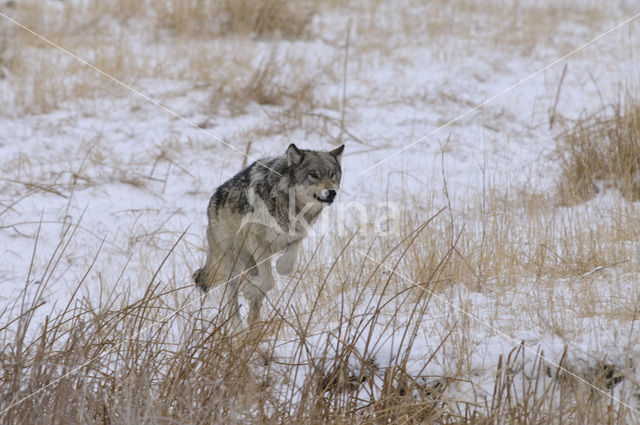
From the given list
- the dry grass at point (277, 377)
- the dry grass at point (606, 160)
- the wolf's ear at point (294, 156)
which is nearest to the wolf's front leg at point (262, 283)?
the wolf's ear at point (294, 156)

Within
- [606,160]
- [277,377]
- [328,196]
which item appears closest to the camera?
[277,377]

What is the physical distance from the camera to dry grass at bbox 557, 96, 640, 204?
7.09m

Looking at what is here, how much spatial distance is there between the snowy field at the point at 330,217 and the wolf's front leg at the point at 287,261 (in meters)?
0.19

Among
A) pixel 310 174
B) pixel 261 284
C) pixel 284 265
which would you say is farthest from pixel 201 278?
pixel 310 174

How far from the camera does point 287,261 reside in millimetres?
5438

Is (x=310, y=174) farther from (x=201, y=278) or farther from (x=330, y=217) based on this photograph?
(x=330, y=217)

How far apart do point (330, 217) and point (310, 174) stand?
1.81 meters

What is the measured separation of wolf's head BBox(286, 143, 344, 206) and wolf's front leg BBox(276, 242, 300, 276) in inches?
16.5

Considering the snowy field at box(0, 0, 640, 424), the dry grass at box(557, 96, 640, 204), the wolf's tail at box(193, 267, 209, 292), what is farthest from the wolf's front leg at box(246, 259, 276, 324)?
the dry grass at box(557, 96, 640, 204)

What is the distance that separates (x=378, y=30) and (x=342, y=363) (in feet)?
Answer: 33.9

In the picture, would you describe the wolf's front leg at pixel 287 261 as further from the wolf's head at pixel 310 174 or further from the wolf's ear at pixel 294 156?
the wolf's ear at pixel 294 156

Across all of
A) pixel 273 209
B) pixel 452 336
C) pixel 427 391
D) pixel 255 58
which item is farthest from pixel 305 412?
pixel 255 58

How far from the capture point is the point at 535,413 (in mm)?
3307

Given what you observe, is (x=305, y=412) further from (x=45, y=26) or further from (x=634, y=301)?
(x=45, y=26)
